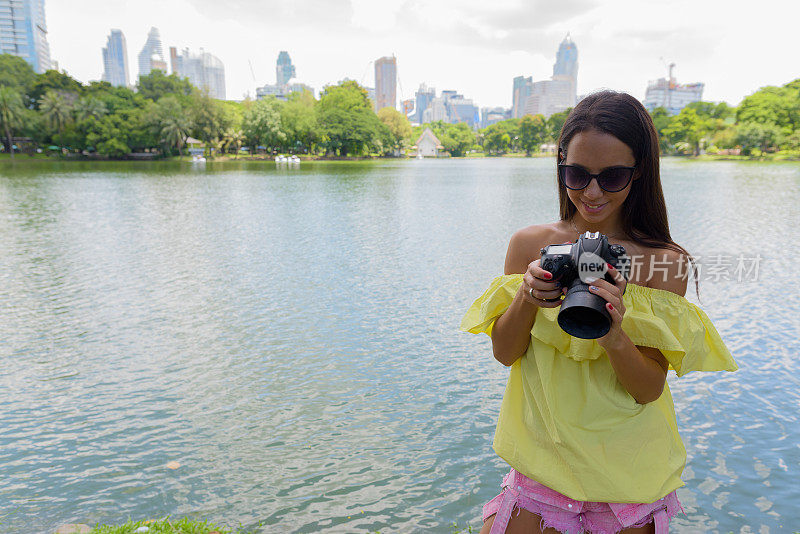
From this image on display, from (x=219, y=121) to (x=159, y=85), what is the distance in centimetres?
2037

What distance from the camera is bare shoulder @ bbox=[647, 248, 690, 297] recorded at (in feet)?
5.41

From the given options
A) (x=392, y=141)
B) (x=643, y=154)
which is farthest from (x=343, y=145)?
(x=643, y=154)

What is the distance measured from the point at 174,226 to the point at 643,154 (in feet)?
54.8

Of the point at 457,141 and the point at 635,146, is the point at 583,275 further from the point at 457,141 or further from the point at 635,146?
the point at 457,141

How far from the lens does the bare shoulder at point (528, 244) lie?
1.80 m

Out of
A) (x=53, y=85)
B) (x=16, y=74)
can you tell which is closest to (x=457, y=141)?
(x=53, y=85)

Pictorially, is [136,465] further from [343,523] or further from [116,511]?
[343,523]

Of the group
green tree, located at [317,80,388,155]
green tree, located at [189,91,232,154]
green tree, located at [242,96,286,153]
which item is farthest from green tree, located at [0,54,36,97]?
green tree, located at [317,80,388,155]

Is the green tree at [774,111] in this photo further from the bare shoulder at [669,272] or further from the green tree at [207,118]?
the bare shoulder at [669,272]

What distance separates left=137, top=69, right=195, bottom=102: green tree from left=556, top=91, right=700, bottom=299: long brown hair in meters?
91.2

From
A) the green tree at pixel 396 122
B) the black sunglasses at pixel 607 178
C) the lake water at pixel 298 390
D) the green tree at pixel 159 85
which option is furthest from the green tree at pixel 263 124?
the black sunglasses at pixel 607 178

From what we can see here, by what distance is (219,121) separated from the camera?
71.7 metres

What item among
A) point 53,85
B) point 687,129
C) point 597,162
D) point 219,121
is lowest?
point 597,162

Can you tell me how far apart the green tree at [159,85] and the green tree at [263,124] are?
15.4 m
